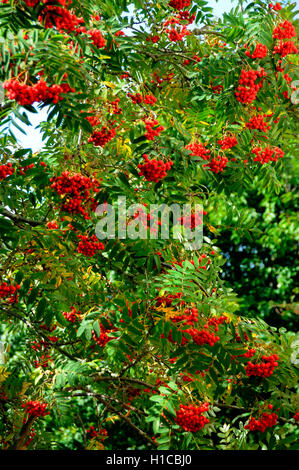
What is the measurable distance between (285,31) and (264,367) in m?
2.28

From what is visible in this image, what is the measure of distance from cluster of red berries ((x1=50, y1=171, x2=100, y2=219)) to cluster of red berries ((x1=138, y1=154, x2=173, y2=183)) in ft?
0.99

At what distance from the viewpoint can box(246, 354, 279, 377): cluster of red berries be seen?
3.21 meters

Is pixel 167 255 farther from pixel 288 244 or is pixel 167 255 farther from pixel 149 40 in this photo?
pixel 288 244

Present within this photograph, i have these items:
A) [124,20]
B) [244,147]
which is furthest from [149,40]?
A: [244,147]

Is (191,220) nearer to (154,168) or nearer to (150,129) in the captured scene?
(154,168)

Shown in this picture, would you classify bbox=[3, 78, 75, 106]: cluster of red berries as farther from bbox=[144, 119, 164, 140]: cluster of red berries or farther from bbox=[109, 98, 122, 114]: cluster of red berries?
bbox=[109, 98, 122, 114]: cluster of red berries

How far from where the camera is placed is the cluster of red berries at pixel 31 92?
2289mm

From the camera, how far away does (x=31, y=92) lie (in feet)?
7.57

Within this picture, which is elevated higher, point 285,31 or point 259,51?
point 285,31

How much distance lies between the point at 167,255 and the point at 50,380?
125 centimetres

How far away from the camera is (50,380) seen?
364cm

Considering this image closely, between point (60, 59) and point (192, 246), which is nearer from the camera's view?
point (60, 59)

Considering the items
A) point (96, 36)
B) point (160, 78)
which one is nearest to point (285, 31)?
point (160, 78)

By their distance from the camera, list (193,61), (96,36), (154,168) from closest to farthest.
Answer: (96,36) < (154,168) < (193,61)
